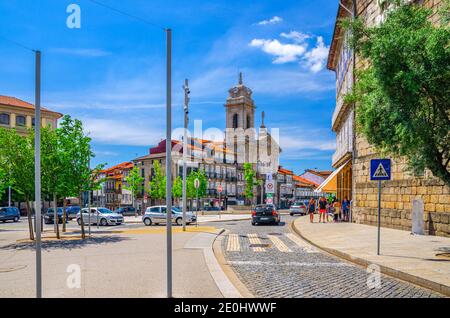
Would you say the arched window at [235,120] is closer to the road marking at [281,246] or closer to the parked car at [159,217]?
the parked car at [159,217]

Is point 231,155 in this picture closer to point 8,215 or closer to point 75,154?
point 8,215

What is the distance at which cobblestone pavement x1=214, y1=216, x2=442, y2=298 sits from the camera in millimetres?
7176

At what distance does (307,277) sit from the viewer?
28.3 ft

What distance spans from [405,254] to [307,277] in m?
4.22

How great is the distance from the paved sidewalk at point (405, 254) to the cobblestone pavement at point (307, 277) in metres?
0.29

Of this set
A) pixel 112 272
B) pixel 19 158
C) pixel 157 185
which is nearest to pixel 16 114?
pixel 157 185

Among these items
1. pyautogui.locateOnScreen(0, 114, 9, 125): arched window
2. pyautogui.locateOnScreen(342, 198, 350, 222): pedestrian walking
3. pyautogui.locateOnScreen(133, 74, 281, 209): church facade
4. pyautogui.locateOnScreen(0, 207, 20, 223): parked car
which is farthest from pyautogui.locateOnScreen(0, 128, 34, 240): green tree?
pyautogui.locateOnScreen(133, 74, 281, 209): church facade

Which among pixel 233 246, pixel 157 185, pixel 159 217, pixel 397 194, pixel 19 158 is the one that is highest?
pixel 19 158

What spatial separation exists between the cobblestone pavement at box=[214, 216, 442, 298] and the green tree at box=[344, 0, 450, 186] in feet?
12.1

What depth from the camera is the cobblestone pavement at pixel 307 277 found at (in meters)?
7.18

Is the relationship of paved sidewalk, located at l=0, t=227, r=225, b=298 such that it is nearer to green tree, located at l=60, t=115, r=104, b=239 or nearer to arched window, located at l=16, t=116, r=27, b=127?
green tree, located at l=60, t=115, r=104, b=239

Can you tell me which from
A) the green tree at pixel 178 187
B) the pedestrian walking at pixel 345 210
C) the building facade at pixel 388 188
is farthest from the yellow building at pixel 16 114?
the building facade at pixel 388 188
